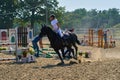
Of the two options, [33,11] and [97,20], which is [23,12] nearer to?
[33,11]

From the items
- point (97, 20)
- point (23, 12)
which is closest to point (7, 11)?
point (23, 12)

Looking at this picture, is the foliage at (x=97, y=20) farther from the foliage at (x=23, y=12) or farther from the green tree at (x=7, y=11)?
the green tree at (x=7, y=11)

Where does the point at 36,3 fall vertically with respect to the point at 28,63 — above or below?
above

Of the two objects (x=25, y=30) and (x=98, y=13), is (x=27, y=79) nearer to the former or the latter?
(x=25, y=30)

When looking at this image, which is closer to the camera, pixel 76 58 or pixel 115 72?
pixel 115 72

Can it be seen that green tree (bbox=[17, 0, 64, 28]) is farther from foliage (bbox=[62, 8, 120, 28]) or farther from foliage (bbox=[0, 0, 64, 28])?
Answer: foliage (bbox=[62, 8, 120, 28])

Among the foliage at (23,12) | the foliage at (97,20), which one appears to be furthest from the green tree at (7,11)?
the foliage at (97,20)

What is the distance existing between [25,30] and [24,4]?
191ft

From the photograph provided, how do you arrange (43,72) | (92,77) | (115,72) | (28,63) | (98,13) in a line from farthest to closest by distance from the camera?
(98,13) < (28,63) < (43,72) < (115,72) < (92,77)

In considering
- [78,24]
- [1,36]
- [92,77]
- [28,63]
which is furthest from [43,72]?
[78,24]

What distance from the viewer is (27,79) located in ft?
38.2

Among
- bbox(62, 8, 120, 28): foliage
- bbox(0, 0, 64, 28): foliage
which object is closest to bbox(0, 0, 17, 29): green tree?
bbox(0, 0, 64, 28): foliage

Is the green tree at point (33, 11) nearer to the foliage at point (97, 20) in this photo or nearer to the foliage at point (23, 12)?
the foliage at point (23, 12)

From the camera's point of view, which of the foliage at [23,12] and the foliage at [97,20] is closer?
the foliage at [23,12]
